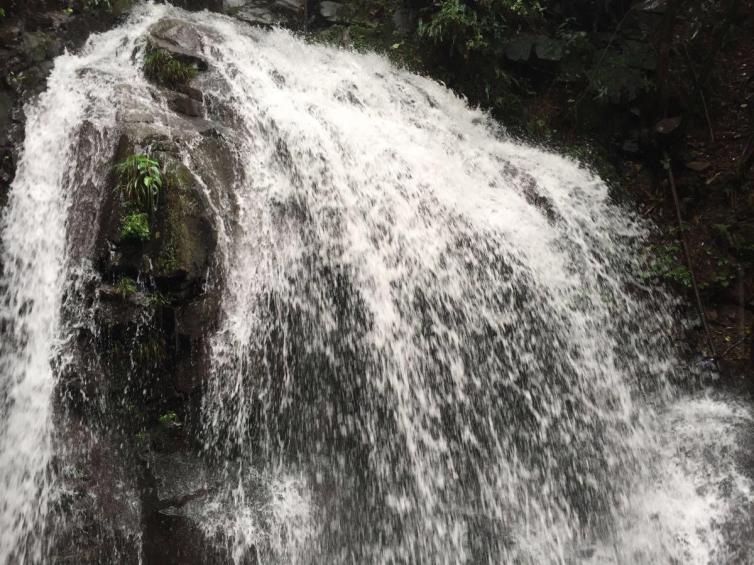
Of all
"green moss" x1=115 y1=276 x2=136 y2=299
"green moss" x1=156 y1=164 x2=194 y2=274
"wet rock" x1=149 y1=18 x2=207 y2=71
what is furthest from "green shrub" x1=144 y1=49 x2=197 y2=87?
"green moss" x1=115 y1=276 x2=136 y2=299

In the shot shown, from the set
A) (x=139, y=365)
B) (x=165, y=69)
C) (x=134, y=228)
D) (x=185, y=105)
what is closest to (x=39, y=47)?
(x=165, y=69)

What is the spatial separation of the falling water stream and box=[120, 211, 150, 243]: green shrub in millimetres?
616

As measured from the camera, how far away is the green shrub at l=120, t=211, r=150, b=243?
437cm

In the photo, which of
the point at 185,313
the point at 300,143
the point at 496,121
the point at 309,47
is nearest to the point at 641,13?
the point at 496,121

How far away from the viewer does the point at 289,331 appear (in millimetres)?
4859

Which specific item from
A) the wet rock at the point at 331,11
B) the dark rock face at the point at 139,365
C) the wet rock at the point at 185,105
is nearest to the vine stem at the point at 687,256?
the dark rock face at the point at 139,365

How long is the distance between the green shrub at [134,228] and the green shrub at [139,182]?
13 centimetres

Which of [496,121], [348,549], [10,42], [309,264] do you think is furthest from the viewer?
[496,121]

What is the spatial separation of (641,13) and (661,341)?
17.5ft

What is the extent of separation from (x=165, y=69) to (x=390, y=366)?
4202 millimetres

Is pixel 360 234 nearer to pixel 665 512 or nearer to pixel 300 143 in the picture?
pixel 300 143

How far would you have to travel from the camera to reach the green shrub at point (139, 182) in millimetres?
4465

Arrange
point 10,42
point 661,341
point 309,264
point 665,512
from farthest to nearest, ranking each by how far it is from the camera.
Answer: point 661,341 → point 10,42 → point 309,264 → point 665,512

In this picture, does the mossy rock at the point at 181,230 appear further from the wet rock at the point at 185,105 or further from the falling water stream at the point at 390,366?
the wet rock at the point at 185,105
